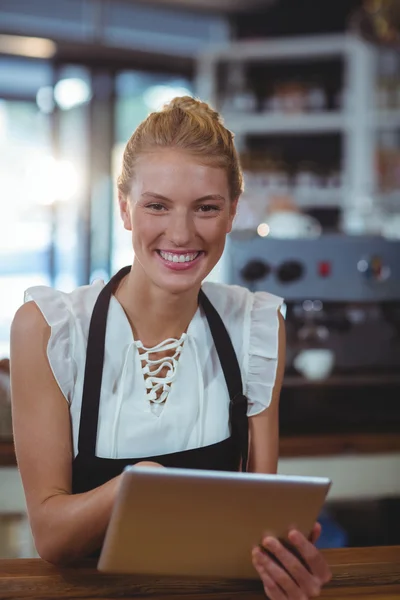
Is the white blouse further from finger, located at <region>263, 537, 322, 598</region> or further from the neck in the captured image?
finger, located at <region>263, 537, 322, 598</region>

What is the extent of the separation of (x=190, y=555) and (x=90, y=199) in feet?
13.8

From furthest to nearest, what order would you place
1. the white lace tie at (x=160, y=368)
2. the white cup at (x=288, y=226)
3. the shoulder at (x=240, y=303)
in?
the white cup at (x=288, y=226) < the shoulder at (x=240, y=303) < the white lace tie at (x=160, y=368)

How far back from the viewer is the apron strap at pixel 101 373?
4.24 ft

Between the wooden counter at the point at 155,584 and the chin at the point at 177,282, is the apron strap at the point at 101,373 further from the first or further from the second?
the wooden counter at the point at 155,584

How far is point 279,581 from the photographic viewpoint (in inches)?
38.4

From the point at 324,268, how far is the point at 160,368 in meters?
1.08

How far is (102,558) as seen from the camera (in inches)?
36.9

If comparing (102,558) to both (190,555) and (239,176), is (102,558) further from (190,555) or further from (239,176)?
(239,176)

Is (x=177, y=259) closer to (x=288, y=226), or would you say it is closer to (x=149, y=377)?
(x=149, y=377)

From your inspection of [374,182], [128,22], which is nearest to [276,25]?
[128,22]

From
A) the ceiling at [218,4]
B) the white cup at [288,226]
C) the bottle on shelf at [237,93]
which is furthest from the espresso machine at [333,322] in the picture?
the ceiling at [218,4]

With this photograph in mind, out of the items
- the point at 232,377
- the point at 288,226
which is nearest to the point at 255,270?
the point at 288,226

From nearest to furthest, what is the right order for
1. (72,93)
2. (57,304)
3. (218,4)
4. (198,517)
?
1. (198,517)
2. (57,304)
3. (72,93)
4. (218,4)

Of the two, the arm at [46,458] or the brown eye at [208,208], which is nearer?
the arm at [46,458]
